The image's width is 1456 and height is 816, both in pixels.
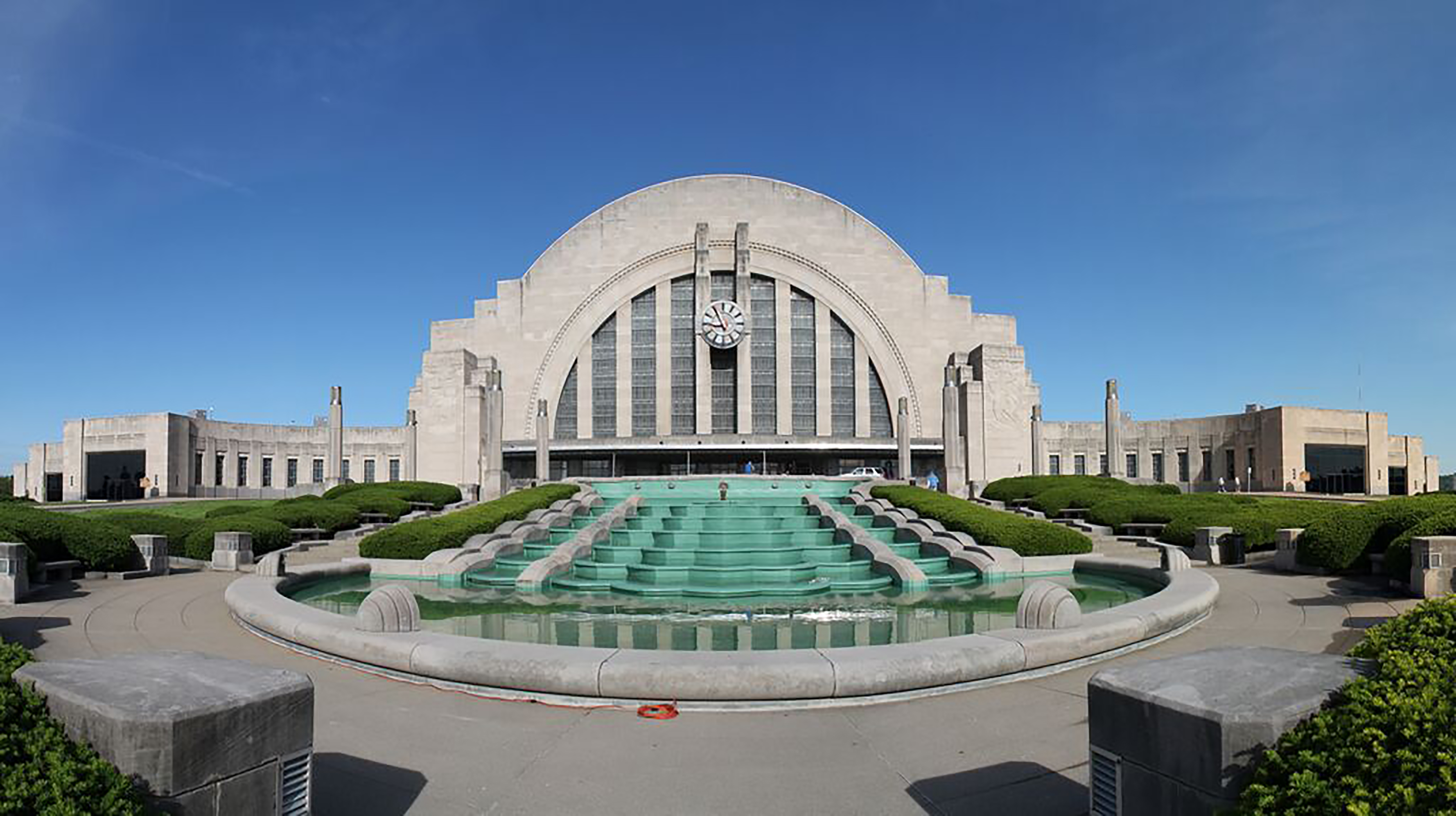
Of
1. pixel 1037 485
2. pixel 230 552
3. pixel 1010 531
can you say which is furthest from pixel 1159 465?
pixel 230 552

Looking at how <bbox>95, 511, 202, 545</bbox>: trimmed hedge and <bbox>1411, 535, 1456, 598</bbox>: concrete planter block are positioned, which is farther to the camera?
<bbox>95, 511, 202, 545</bbox>: trimmed hedge

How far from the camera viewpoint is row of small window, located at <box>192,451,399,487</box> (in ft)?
198

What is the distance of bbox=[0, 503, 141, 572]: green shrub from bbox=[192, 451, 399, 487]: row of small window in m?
46.1

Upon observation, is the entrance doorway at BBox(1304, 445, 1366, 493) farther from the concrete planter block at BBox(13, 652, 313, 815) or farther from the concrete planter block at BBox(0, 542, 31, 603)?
the concrete planter block at BBox(13, 652, 313, 815)

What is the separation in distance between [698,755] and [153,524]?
57.1 ft

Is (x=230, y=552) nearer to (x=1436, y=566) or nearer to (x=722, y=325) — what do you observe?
(x=1436, y=566)

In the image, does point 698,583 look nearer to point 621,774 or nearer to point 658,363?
point 621,774

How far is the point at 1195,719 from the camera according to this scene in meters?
3.73

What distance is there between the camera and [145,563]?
645 inches

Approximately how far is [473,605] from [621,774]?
843 cm

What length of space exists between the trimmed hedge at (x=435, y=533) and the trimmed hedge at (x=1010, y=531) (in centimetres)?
1093

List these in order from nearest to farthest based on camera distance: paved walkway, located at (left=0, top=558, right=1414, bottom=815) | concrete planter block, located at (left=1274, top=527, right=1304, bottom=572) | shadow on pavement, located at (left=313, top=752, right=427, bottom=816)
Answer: shadow on pavement, located at (left=313, top=752, right=427, bottom=816) → paved walkway, located at (left=0, top=558, right=1414, bottom=815) → concrete planter block, located at (left=1274, top=527, right=1304, bottom=572)

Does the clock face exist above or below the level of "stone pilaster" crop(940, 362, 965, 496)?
above

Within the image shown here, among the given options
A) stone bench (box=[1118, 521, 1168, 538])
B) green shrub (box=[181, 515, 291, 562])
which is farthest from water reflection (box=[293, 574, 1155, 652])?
stone bench (box=[1118, 521, 1168, 538])
